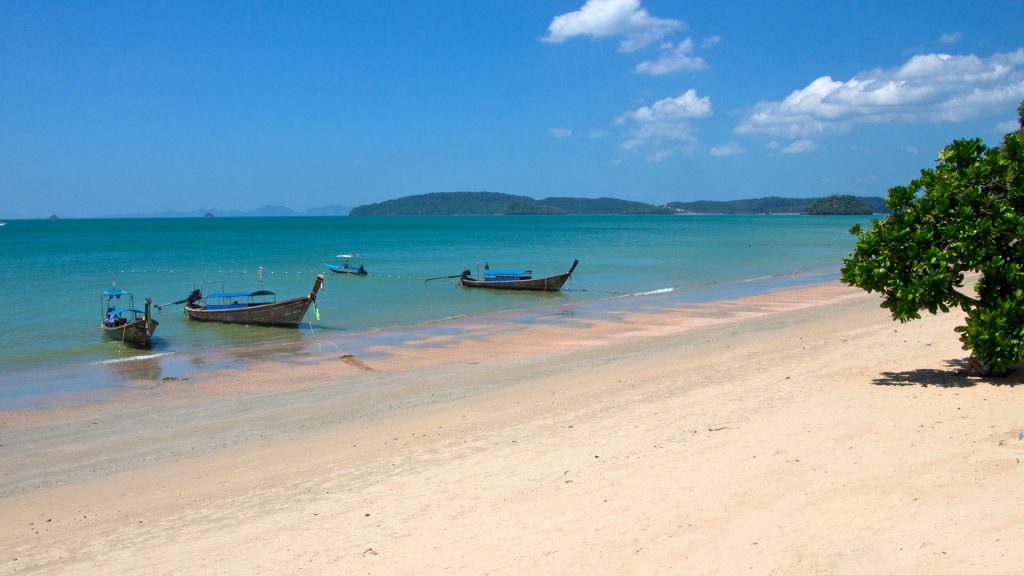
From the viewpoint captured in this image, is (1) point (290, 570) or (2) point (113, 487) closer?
(1) point (290, 570)

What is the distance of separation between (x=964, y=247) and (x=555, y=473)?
19.0 ft

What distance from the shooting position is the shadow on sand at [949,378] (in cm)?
988

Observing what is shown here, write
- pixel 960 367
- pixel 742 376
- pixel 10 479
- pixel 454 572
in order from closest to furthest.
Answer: pixel 454 572, pixel 10 479, pixel 960 367, pixel 742 376

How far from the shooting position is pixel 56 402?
577 inches

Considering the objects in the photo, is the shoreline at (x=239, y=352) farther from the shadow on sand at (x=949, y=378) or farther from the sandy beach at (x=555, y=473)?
the shadow on sand at (x=949, y=378)

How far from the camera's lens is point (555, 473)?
309 inches

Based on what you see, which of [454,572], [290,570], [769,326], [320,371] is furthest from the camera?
[769,326]

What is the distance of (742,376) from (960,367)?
119 inches

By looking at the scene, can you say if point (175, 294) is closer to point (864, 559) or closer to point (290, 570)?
point (290, 570)

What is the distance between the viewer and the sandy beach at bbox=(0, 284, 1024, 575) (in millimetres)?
5793

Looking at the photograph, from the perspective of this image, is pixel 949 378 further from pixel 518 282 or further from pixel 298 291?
pixel 298 291

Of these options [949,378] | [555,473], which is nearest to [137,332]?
[555,473]

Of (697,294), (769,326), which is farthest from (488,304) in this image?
(769,326)

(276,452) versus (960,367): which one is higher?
(960,367)
